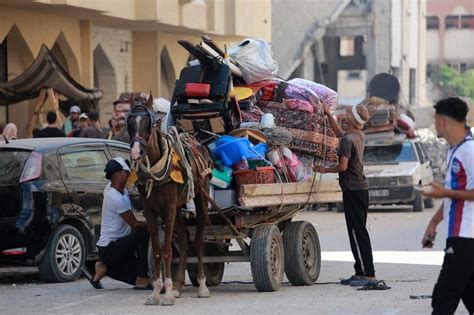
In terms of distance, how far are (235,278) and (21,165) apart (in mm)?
2968

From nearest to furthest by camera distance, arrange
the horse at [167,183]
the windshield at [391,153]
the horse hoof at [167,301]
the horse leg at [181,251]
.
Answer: the horse at [167,183], the horse hoof at [167,301], the horse leg at [181,251], the windshield at [391,153]

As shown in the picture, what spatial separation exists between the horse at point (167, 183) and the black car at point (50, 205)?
278cm

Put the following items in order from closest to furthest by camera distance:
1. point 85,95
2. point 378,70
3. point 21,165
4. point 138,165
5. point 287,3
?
1. point 138,165
2. point 21,165
3. point 85,95
4. point 287,3
5. point 378,70

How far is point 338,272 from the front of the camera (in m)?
16.4

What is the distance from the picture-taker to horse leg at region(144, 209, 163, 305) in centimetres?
1248

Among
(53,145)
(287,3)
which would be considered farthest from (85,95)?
(287,3)

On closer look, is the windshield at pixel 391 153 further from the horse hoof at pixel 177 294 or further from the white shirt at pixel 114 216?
the horse hoof at pixel 177 294

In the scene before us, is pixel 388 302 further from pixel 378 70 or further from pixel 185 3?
pixel 378 70

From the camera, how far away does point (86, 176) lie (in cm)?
1638

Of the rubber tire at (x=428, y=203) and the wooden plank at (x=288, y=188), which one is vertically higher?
the wooden plank at (x=288, y=188)

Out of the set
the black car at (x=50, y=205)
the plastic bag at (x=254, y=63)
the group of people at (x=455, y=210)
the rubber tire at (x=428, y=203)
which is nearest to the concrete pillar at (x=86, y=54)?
the rubber tire at (x=428, y=203)

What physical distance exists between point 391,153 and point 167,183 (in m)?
20.0

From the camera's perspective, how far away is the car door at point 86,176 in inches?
628

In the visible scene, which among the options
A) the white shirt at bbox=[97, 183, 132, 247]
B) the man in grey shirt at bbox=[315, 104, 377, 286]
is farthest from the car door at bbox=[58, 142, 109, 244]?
the man in grey shirt at bbox=[315, 104, 377, 286]
